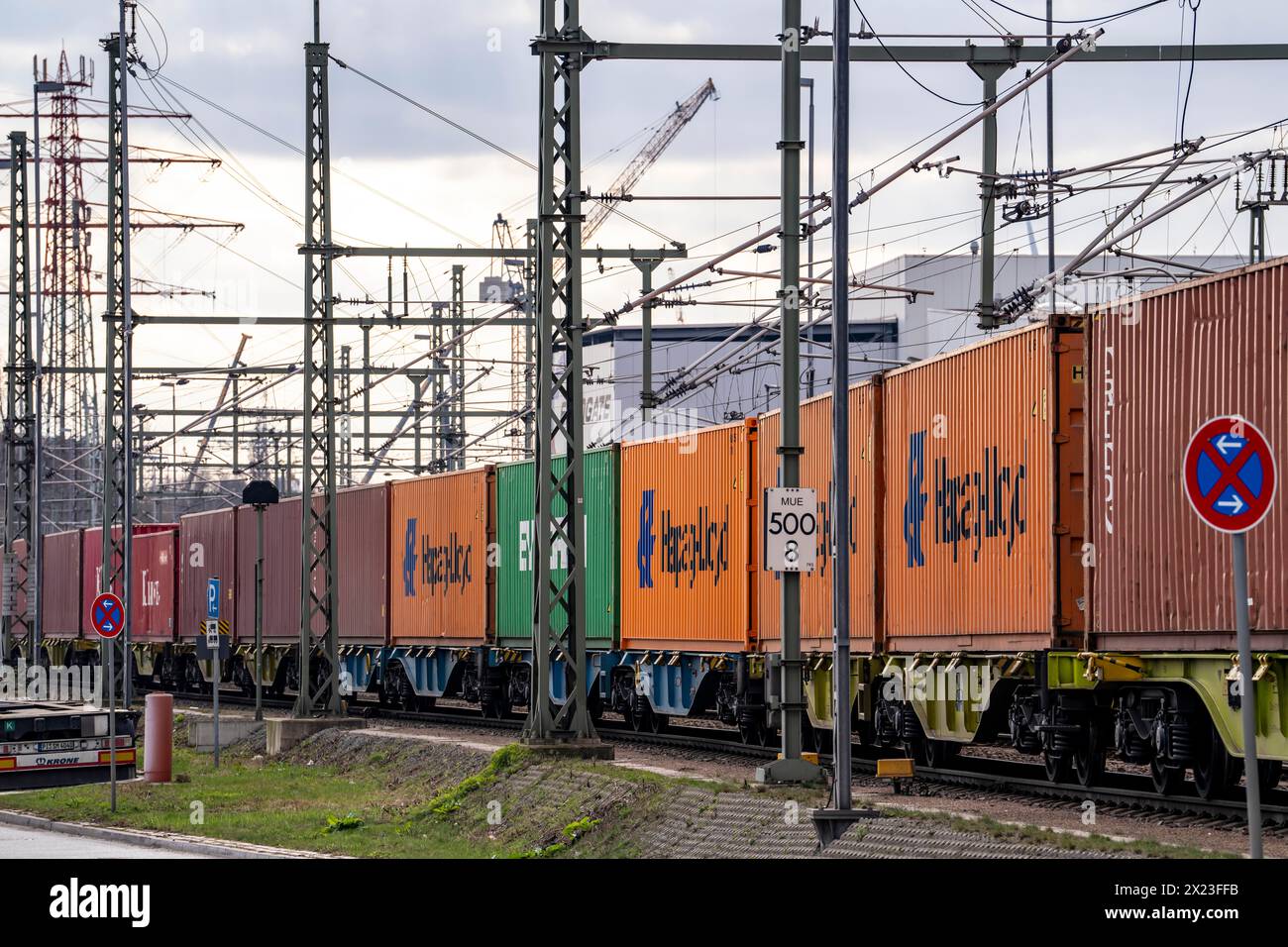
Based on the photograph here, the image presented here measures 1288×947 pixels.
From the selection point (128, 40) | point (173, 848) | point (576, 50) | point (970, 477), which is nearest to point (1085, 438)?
point (970, 477)

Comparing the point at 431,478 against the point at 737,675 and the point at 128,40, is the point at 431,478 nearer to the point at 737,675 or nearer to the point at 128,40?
the point at 128,40

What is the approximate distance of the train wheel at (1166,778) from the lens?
679 inches

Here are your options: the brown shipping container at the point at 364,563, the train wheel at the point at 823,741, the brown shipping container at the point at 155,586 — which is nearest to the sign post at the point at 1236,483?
the train wheel at the point at 823,741

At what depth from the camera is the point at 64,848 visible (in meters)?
16.7

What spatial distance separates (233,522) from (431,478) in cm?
1131

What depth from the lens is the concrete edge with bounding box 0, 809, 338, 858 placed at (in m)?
16.5

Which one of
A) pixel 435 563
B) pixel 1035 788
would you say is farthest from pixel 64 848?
pixel 435 563

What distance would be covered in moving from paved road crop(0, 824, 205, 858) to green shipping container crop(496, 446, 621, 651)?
34.3 ft

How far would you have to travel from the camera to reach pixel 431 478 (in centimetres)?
3578

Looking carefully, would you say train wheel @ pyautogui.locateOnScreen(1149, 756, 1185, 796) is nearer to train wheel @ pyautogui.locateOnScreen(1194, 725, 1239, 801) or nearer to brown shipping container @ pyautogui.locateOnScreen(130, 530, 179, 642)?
train wheel @ pyautogui.locateOnScreen(1194, 725, 1239, 801)

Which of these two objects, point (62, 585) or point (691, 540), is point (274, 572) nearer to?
point (691, 540)

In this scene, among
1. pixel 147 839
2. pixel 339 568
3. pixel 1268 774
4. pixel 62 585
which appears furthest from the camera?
pixel 62 585

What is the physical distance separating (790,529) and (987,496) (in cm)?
315

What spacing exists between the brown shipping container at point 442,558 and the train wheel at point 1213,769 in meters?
17.8
